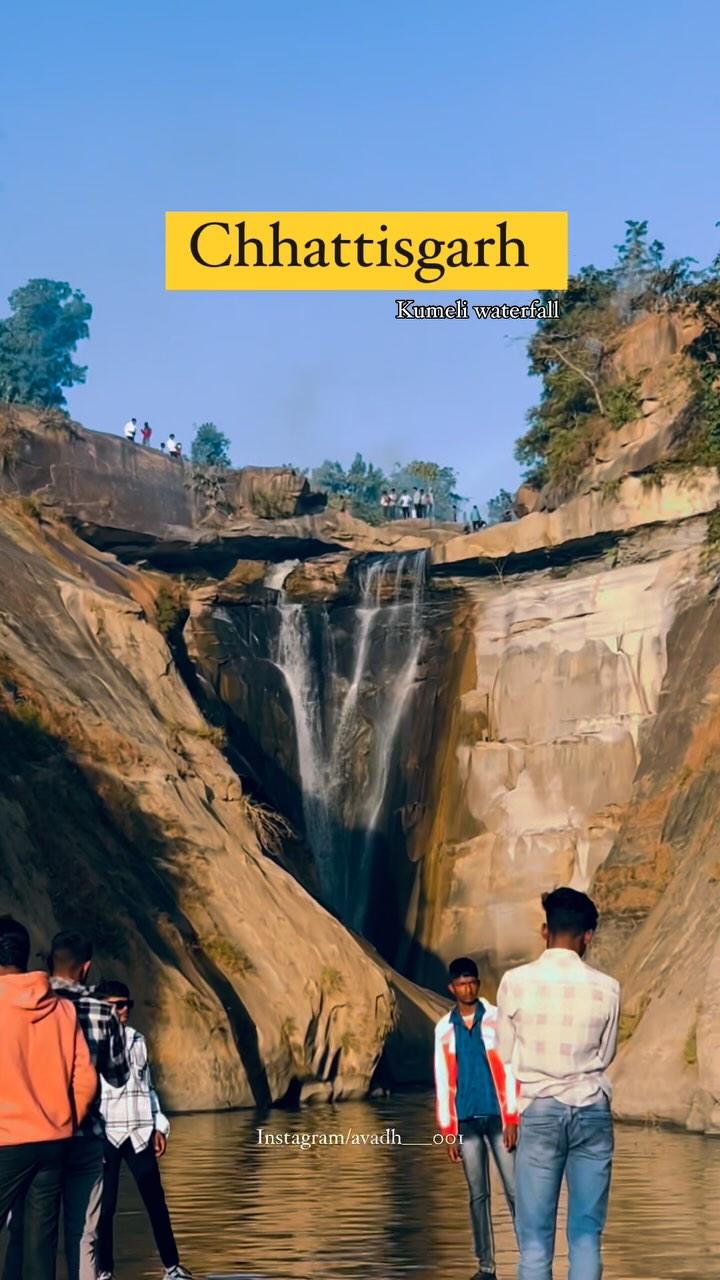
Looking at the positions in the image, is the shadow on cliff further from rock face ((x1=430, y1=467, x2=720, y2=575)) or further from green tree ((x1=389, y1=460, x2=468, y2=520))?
green tree ((x1=389, y1=460, x2=468, y2=520))

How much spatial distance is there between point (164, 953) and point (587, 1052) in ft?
82.2

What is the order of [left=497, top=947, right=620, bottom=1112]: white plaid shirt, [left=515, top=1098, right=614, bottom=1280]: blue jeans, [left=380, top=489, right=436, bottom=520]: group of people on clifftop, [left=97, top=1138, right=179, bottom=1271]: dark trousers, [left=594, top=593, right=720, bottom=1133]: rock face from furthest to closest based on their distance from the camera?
[left=380, top=489, right=436, bottom=520]: group of people on clifftop → [left=594, top=593, right=720, bottom=1133]: rock face → [left=97, top=1138, right=179, bottom=1271]: dark trousers → [left=497, top=947, right=620, bottom=1112]: white plaid shirt → [left=515, top=1098, right=614, bottom=1280]: blue jeans

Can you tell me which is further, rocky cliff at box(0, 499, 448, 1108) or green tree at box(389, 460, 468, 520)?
green tree at box(389, 460, 468, 520)

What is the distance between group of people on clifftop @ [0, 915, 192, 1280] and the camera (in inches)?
410

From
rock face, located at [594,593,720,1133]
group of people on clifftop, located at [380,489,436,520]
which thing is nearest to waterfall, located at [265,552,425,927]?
rock face, located at [594,593,720,1133]

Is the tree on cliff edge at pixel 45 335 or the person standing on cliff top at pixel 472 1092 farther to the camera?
the tree on cliff edge at pixel 45 335

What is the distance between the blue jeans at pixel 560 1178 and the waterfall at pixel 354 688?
43897mm

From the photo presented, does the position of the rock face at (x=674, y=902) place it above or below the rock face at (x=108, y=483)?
below

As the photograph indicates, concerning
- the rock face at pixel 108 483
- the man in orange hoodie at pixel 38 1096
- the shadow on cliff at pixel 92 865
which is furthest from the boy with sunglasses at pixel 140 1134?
the rock face at pixel 108 483

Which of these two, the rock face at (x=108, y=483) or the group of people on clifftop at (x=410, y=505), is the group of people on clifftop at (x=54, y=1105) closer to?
the rock face at (x=108, y=483)

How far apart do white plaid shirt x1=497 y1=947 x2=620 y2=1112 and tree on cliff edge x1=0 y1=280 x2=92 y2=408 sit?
11540 cm

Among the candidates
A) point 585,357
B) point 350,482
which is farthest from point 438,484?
point 585,357

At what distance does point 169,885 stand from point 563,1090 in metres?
27.7

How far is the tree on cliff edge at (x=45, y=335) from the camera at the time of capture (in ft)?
413
